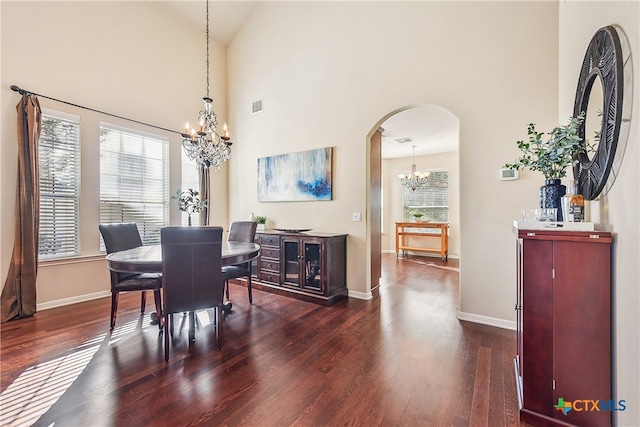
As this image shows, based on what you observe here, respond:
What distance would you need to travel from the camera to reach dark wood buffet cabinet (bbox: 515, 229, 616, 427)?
1.39 m

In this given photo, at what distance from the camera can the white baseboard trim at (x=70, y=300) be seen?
3.36 m

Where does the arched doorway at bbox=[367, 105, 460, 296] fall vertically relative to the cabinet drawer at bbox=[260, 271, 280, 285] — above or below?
above

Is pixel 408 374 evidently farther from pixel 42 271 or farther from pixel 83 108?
pixel 83 108

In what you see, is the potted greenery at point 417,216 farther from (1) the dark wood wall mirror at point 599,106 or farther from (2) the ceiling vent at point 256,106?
(1) the dark wood wall mirror at point 599,106

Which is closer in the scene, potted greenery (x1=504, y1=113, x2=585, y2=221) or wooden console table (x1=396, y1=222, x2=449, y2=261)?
potted greenery (x1=504, y1=113, x2=585, y2=221)

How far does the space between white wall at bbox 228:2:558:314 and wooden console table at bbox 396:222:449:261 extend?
395cm

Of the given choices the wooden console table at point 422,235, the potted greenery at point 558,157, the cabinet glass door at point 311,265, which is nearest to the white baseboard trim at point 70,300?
the cabinet glass door at point 311,265

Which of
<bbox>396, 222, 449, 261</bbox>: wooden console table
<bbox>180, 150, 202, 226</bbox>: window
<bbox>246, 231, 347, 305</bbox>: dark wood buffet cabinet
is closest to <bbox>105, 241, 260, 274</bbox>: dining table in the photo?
<bbox>246, 231, 347, 305</bbox>: dark wood buffet cabinet

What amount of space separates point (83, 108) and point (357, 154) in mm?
3686

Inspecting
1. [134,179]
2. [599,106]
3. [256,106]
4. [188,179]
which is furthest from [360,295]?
[134,179]

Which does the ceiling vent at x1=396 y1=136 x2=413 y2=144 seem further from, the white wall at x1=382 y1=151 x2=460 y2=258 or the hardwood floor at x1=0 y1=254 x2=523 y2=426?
the hardwood floor at x1=0 y1=254 x2=523 y2=426

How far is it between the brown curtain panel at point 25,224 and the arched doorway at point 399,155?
13.0 feet

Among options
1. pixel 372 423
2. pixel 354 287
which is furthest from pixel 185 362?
pixel 354 287

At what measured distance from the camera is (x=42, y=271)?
3.37 metres
